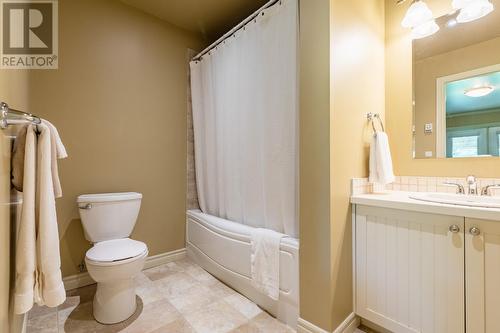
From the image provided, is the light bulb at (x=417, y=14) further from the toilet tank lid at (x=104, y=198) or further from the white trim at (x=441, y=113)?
the toilet tank lid at (x=104, y=198)

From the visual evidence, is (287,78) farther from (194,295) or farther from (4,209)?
(194,295)

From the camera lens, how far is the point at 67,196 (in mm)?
1880

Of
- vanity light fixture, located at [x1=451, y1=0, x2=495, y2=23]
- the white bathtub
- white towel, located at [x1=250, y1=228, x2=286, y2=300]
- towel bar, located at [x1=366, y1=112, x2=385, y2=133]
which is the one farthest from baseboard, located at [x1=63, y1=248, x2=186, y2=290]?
vanity light fixture, located at [x1=451, y1=0, x2=495, y2=23]

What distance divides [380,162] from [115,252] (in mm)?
1778

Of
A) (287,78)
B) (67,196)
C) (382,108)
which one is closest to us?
(287,78)

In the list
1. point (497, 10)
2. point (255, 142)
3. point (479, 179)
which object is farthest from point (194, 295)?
point (497, 10)

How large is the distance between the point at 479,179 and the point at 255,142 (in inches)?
56.2

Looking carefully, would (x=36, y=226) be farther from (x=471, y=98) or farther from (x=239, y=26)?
(x=471, y=98)

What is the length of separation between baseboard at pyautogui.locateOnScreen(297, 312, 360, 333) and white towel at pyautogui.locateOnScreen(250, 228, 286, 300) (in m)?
0.21

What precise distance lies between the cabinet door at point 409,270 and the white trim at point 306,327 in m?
0.28

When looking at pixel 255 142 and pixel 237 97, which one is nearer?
pixel 255 142

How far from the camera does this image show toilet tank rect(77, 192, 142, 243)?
1746 millimetres

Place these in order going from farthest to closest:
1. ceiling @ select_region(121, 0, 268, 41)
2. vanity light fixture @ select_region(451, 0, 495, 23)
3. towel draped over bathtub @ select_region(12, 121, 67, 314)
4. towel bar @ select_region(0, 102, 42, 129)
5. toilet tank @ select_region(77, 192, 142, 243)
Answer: ceiling @ select_region(121, 0, 268, 41) < toilet tank @ select_region(77, 192, 142, 243) < vanity light fixture @ select_region(451, 0, 495, 23) < towel draped over bathtub @ select_region(12, 121, 67, 314) < towel bar @ select_region(0, 102, 42, 129)

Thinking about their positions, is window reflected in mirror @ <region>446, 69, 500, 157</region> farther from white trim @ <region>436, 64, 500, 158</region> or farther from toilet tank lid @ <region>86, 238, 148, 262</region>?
toilet tank lid @ <region>86, 238, 148, 262</region>
